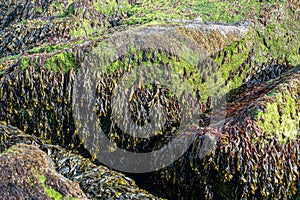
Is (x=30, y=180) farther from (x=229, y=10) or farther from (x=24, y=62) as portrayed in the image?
(x=229, y=10)

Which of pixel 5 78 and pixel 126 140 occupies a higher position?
pixel 5 78

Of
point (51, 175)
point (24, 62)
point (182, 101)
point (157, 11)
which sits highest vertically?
point (157, 11)

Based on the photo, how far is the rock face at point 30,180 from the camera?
323 cm

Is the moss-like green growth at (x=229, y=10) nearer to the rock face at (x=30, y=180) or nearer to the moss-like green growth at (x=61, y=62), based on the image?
the moss-like green growth at (x=61, y=62)

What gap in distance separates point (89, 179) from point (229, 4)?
15.9 ft

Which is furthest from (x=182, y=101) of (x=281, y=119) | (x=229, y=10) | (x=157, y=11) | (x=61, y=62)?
(x=229, y=10)

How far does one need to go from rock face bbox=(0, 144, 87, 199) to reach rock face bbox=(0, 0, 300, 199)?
0.22 feet

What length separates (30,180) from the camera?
3.30 metres

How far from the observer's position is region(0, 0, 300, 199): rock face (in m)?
4.18

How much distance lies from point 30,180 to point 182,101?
2526mm

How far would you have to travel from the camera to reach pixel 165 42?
210 inches

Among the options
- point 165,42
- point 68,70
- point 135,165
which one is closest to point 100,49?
point 68,70

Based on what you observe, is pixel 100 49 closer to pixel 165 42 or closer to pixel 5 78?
pixel 165 42

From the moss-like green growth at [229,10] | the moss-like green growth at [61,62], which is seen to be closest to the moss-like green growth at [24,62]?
the moss-like green growth at [61,62]
